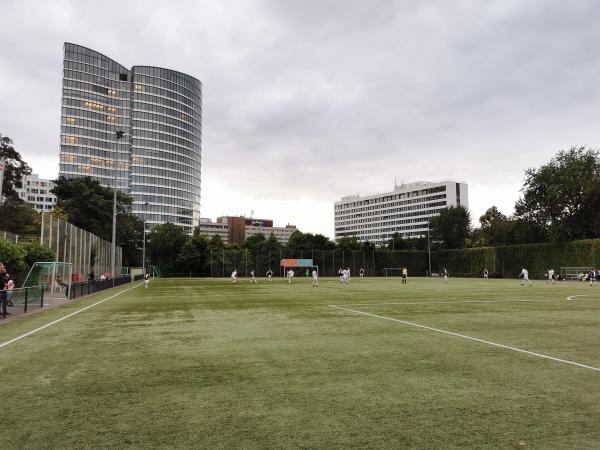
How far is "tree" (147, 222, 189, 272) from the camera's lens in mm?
105000

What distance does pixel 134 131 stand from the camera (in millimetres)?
166625

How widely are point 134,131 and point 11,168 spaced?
A: 117899 mm

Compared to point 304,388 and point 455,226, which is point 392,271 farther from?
point 304,388

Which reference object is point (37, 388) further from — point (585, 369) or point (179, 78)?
point (179, 78)

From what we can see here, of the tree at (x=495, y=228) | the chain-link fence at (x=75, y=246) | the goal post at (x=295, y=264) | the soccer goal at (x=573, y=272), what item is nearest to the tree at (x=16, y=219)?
the chain-link fence at (x=75, y=246)

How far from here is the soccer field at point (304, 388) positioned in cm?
470

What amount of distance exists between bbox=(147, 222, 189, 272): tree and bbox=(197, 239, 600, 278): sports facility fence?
1072cm

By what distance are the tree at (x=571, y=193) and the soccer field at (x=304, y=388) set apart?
208 feet

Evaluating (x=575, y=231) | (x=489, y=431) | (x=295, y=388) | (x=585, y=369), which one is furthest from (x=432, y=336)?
(x=575, y=231)

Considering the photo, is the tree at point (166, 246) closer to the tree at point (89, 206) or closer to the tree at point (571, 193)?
the tree at point (89, 206)

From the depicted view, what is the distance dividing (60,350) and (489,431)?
902 cm

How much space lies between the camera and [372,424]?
501cm

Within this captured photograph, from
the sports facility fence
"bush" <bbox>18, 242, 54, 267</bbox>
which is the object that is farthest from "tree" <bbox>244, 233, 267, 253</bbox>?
"bush" <bbox>18, 242, 54, 267</bbox>

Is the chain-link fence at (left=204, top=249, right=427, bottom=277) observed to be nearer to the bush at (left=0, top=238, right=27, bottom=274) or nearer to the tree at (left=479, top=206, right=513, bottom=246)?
the tree at (left=479, top=206, right=513, bottom=246)
